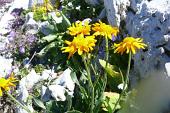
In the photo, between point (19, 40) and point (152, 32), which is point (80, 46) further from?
point (19, 40)

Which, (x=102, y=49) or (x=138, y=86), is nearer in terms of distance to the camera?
(x=138, y=86)

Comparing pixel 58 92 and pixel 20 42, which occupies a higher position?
pixel 20 42

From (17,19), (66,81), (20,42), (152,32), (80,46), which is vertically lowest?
(66,81)

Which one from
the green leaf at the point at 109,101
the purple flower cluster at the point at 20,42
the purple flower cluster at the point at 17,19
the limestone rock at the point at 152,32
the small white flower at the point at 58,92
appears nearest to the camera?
the green leaf at the point at 109,101

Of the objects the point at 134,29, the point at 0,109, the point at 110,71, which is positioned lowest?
the point at 0,109

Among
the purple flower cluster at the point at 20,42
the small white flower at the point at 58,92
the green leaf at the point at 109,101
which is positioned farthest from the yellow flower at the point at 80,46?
the purple flower cluster at the point at 20,42

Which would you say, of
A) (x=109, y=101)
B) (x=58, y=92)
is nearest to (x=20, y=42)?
(x=58, y=92)

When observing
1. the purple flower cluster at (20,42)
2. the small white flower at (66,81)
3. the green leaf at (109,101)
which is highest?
the purple flower cluster at (20,42)

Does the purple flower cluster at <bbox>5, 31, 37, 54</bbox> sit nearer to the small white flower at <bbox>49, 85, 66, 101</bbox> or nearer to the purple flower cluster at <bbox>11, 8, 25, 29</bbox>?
the purple flower cluster at <bbox>11, 8, 25, 29</bbox>

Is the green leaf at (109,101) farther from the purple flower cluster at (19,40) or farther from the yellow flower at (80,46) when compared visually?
the purple flower cluster at (19,40)

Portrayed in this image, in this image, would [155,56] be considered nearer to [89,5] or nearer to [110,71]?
[110,71]

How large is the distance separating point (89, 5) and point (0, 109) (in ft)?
8.87

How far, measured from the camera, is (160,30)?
252 inches

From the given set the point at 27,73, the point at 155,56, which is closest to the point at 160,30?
the point at 155,56
